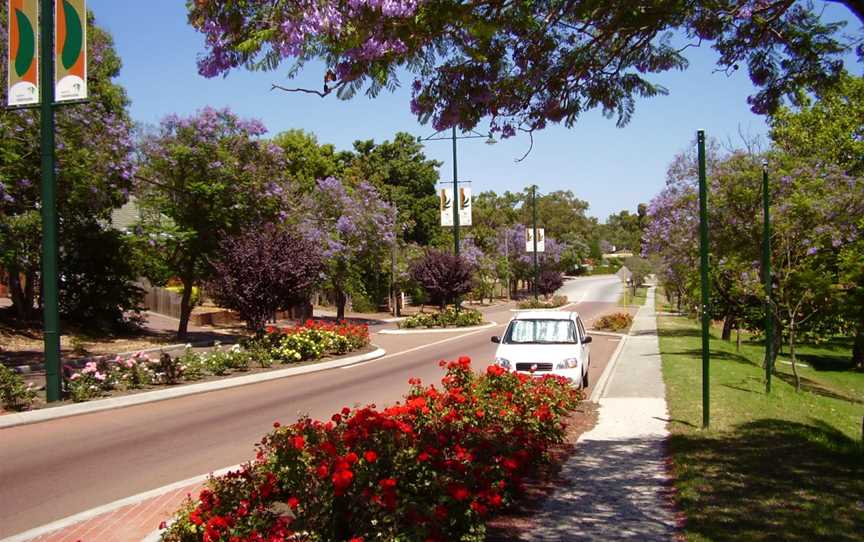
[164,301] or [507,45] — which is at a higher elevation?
[507,45]

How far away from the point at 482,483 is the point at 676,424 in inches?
234

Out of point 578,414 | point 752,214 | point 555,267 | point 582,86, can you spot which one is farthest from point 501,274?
point 582,86

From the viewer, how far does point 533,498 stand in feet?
22.5

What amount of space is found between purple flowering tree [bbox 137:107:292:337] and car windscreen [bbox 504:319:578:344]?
12899 mm

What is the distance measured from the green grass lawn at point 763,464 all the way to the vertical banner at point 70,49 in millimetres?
11523

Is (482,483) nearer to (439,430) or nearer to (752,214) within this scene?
(439,430)

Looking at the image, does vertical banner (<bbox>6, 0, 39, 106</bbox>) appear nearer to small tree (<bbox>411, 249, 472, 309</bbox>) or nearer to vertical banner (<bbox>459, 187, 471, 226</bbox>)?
vertical banner (<bbox>459, 187, 471, 226</bbox>)

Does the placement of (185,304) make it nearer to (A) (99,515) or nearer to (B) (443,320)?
(B) (443,320)

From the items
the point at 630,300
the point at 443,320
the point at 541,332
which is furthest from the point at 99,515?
the point at 630,300

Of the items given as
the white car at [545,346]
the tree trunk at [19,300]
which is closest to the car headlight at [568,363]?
the white car at [545,346]

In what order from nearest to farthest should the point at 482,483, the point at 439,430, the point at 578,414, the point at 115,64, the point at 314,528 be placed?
the point at 314,528, the point at 482,483, the point at 439,430, the point at 578,414, the point at 115,64

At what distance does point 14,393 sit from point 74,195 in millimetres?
8777

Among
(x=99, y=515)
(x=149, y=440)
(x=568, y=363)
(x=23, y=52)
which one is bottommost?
(x=149, y=440)

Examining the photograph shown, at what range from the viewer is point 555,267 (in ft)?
267
